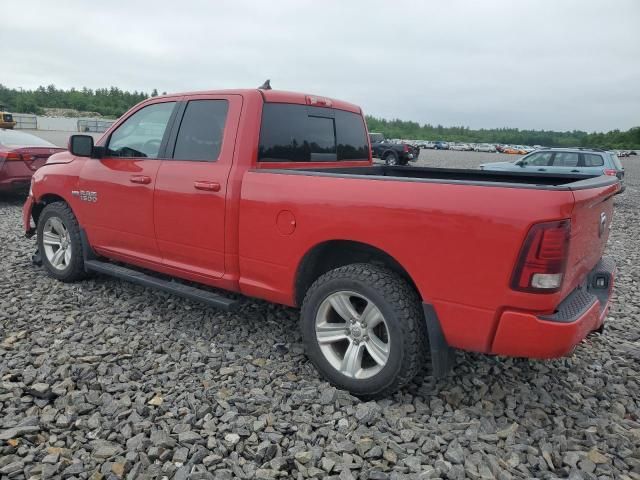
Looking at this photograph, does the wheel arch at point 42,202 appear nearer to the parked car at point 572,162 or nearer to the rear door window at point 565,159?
the parked car at point 572,162

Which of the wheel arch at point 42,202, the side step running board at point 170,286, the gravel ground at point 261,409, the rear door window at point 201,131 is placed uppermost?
the rear door window at point 201,131

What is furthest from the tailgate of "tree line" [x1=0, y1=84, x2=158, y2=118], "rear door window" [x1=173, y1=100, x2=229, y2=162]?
"tree line" [x1=0, y1=84, x2=158, y2=118]

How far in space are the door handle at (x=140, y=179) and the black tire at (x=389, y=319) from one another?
1785 millimetres

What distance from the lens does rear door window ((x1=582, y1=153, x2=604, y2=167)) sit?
13.0 meters

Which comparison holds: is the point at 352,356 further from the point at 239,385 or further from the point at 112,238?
the point at 112,238

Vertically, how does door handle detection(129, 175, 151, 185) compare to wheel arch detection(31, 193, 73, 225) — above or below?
above

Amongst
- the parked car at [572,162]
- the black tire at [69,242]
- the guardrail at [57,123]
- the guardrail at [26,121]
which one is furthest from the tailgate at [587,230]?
the guardrail at [26,121]

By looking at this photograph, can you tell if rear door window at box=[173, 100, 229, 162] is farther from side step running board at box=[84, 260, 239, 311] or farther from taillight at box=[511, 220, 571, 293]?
taillight at box=[511, 220, 571, 293]

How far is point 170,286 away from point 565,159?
12.7 metres

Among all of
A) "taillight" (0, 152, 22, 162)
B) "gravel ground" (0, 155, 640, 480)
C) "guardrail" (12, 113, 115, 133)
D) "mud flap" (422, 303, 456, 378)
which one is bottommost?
"gravel ground" (0, 155, 640, 480)

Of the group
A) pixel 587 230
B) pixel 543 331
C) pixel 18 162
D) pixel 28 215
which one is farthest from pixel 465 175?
pixel 18 162

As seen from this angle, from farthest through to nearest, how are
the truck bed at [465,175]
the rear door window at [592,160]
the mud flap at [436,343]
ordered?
1. the rear door window at [592,160]
2. the truck bed at [465,175]
3. the mud flap at [436,343]

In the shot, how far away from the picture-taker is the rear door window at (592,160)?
12965 millimetres

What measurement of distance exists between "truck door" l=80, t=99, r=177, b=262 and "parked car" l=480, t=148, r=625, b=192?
1011 cm
